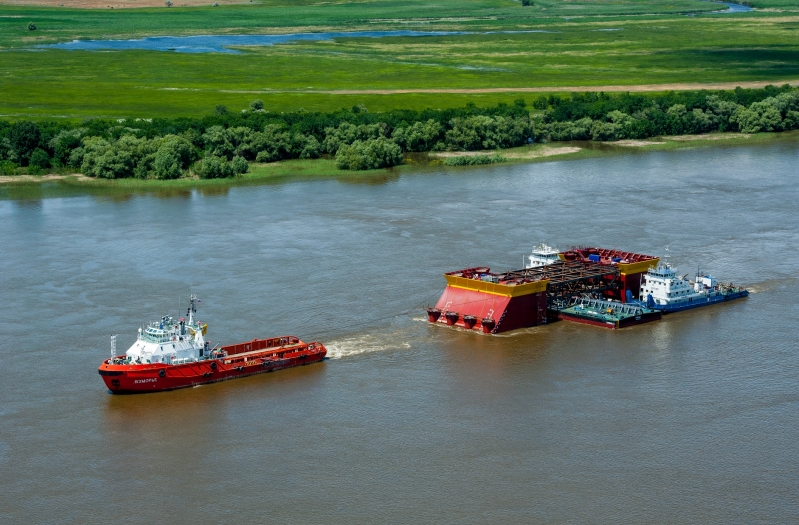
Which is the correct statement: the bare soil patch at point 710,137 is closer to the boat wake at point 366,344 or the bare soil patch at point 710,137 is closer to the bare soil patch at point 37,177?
the bare soil patch at point 37,177

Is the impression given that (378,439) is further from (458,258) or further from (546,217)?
(546,217)

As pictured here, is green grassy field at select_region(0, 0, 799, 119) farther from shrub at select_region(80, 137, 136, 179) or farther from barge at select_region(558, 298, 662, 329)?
barge at select_region(558, 298, 662, 329)

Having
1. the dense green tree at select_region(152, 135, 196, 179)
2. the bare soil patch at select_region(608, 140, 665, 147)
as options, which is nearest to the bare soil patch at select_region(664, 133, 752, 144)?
the bare soil patch at select_region(608, 140, 665, 147)

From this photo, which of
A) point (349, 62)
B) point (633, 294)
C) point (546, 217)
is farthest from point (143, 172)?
point (349, 62)

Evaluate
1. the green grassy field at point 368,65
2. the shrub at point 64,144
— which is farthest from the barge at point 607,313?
the green grassy field at point 368,65

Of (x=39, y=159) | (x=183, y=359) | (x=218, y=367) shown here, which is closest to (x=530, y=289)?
(x=218, y=367)

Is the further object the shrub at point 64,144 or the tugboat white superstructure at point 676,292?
the shrub at point 64,144
